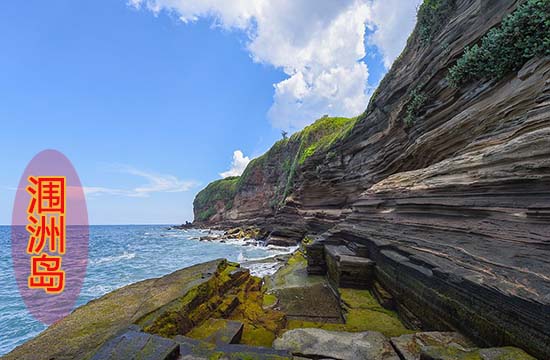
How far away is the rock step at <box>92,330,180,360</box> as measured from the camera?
2650 millimetres

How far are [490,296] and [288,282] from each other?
270 inches

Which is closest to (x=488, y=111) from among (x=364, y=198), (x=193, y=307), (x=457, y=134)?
(x=457, y=134)

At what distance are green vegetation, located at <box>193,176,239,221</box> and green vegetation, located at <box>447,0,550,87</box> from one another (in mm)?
62127

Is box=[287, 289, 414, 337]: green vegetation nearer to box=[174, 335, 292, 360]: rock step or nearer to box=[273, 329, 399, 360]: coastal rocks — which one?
box=[273, 329, 399, 360]: coastal rocks

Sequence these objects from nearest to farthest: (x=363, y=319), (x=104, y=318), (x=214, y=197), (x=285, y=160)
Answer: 1. (x=104, y=318)
2. (x=363, y=319)
3. (x=285, y=160)
4. (x=214, y=197)

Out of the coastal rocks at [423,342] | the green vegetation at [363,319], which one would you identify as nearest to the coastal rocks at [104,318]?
the green vegetation at [363,319]

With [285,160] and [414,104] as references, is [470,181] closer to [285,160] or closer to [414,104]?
[414,104]

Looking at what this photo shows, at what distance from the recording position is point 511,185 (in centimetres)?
423

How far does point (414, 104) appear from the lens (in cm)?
1095

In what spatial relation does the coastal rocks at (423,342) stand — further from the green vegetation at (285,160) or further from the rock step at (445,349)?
the green vegetation at (285,160)

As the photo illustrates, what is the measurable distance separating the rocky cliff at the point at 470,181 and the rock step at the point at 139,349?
4.08 meters

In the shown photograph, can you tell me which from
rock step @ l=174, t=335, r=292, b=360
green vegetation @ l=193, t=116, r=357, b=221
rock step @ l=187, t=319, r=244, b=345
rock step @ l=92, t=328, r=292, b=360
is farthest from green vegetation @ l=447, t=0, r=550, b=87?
green vegetation @ l=193, t=116, r=357, b=221

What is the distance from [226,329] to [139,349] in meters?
1.47

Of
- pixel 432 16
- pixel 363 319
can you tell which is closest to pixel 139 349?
pixel 363 319
